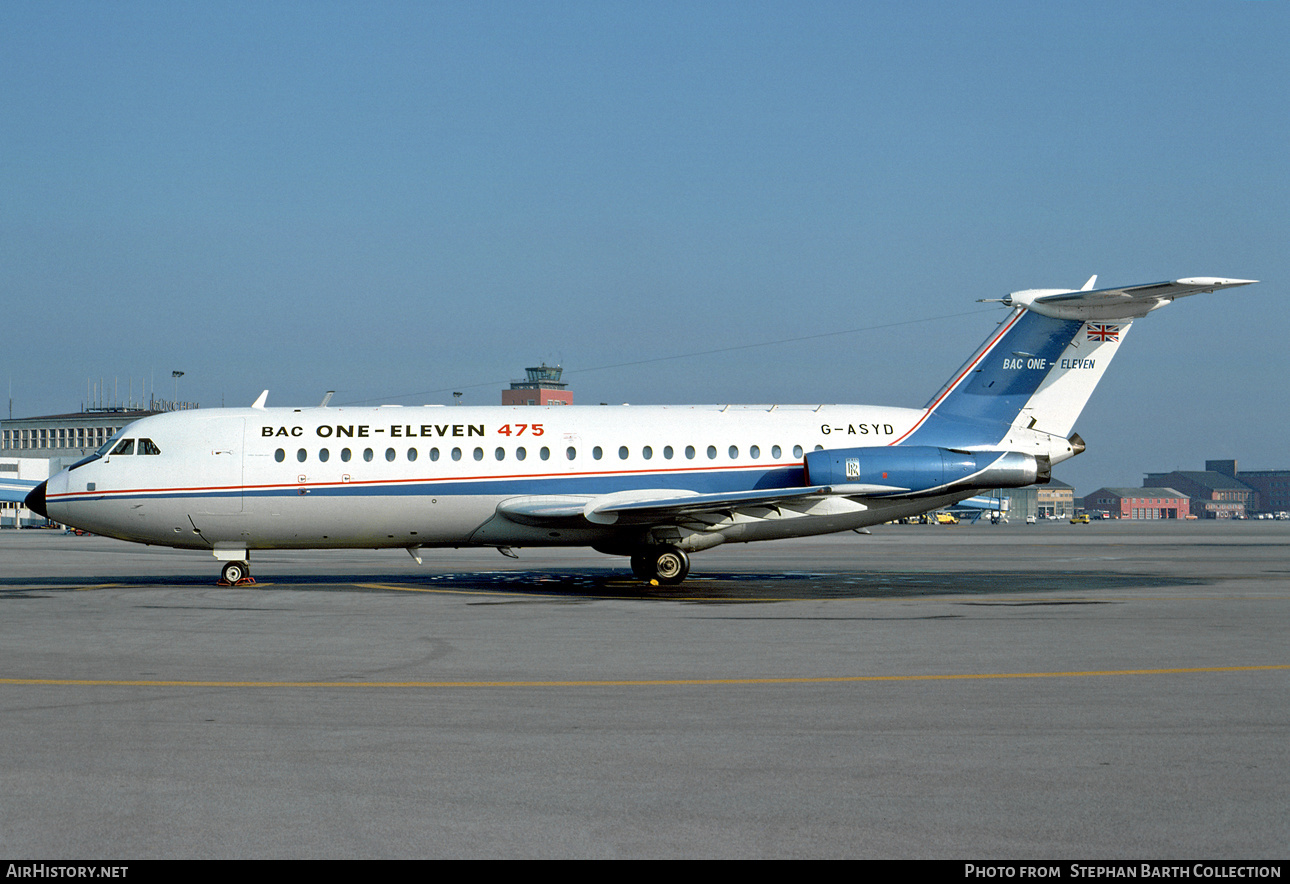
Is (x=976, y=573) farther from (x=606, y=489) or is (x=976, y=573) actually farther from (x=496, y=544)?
(x=496, y=544)

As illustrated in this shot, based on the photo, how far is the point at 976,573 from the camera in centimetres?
Answer: 3117

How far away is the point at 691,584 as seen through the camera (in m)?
26.6

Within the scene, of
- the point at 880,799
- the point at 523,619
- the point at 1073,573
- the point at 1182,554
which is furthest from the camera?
the point at 1182,554

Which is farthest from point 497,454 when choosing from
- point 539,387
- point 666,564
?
point 539,387

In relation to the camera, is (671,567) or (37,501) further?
(37,501)

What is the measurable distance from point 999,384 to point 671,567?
9058mm

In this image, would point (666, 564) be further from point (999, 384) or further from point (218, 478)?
point (218, 478)

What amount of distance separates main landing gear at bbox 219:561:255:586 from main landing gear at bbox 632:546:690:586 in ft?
30.0

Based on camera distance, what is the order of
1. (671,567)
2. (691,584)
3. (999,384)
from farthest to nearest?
(999,384), (691,584), (671,567)

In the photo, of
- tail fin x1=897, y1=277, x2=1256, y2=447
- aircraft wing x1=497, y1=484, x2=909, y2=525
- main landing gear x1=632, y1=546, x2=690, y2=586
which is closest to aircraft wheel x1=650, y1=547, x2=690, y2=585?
main landing gear x1=632, y1=546, x2=690, y2=586

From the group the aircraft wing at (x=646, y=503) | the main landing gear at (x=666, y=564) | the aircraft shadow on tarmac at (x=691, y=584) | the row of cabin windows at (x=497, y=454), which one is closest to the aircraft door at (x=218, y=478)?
the row of cabin windows at (x=497, y=454)

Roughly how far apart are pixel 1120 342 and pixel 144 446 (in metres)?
22.7
